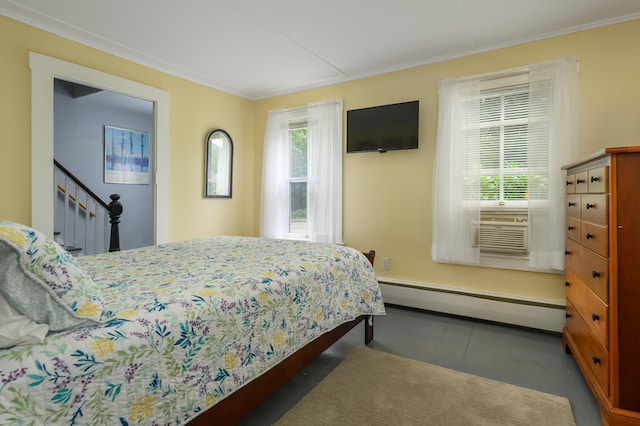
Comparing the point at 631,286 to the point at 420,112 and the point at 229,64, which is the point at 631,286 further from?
the point at 229,64

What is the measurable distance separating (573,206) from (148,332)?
8.75 ft

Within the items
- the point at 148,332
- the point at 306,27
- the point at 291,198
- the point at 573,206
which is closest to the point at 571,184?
the point at 573,206

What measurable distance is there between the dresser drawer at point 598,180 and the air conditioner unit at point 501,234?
3.36ft

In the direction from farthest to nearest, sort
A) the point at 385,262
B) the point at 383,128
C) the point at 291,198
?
1. the point at 291,198
2. the point at 385,262
3. the point at 383,128

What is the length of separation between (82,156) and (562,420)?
5816 millimetres

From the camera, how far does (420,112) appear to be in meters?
3.46

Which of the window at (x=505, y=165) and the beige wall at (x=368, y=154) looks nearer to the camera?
the beige wall at (x=368, y=154)

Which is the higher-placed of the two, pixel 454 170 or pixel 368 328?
pixel 454 170

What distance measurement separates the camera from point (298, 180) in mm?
4316

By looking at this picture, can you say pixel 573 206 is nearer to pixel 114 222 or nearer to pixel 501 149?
pixel 501 149

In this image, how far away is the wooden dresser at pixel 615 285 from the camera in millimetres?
1584

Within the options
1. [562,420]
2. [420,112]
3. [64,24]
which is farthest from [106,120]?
[562,420]

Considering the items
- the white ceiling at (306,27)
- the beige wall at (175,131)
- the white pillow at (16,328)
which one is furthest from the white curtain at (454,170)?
the white pillow at (16,328)

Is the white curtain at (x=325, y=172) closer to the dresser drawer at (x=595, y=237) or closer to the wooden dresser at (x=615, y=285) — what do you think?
the dresser drawer at (x=595, y=237)
